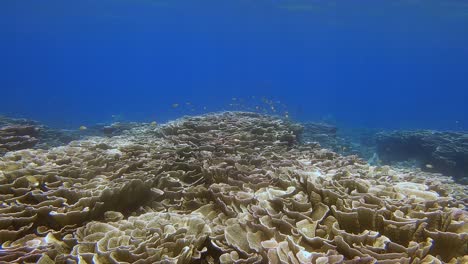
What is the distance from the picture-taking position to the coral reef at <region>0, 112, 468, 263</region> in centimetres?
294

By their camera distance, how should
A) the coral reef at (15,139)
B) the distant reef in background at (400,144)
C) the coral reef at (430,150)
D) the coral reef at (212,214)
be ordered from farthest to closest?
1. the coral reef at (430,150)
2. the distant reef in background at (400,144)
3. the coral reef at (15,139)
4. the coral reef at (212,214)

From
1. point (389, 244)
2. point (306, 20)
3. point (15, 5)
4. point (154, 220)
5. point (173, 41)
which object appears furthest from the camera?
point (173, 41)

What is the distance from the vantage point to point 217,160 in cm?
582

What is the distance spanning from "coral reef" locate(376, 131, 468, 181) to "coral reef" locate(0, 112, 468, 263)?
10184 millimetres

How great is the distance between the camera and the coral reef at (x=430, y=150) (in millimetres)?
14156

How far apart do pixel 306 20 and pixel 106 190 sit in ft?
228

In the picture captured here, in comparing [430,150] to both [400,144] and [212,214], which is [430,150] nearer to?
[400,144]

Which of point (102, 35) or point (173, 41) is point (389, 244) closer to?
point (102, 35)

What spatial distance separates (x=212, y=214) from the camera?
4.38 metres

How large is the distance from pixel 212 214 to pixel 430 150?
15039 mm

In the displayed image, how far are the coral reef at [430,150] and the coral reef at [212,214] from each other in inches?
401

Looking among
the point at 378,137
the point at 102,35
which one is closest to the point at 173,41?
the point at 102,35

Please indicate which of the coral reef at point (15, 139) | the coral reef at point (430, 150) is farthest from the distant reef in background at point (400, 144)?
the coral reef at point (15, 139)

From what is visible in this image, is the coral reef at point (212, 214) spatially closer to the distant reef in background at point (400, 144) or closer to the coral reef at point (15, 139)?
the coral reef at point (15, 139)
